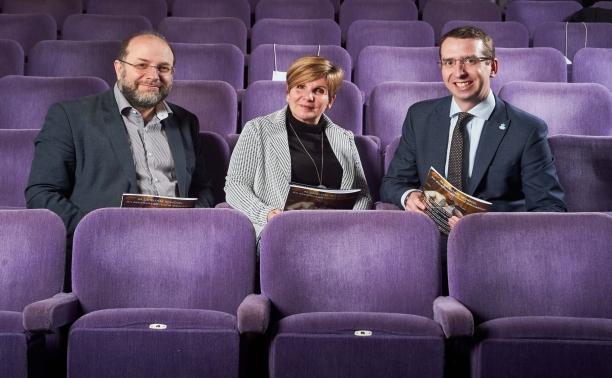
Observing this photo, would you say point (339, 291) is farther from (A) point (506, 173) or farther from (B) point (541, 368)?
(A) point (506, 173)

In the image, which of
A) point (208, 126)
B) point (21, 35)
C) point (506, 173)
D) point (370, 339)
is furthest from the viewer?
point (21, 35)

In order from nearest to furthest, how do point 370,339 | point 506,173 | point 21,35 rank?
point 370,339
point 506,173
point 21,35

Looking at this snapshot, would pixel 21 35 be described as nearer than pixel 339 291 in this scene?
No

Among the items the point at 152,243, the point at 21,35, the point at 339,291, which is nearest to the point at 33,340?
the point at 152,243

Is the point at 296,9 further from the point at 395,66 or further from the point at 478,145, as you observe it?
the point at 478,145

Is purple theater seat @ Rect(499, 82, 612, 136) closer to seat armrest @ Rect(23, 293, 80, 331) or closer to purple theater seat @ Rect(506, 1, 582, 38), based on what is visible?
purple theater seat @ Rect(506, 1, 582, 38)

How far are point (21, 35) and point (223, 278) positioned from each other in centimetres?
112

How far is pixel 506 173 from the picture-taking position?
3.31 ft

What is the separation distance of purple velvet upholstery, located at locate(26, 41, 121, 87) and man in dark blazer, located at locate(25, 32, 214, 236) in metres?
0.43

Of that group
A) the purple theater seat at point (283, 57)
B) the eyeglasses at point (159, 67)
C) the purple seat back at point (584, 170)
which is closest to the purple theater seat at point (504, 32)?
the purple theater seat at point (283, 57)

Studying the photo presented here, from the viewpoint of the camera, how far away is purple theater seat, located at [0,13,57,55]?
5.54 feet

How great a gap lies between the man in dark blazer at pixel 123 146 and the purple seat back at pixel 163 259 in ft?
0.52

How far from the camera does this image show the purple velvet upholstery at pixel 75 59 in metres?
1.47

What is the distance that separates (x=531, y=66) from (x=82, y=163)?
0.86 metres
